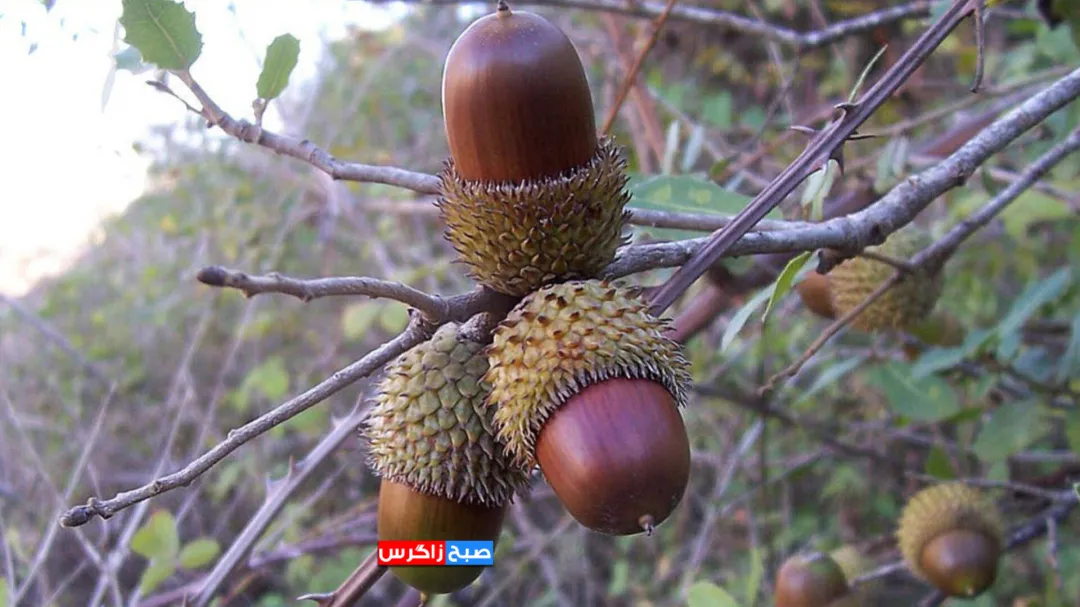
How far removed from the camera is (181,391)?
15.2ft

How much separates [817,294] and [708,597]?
84cm

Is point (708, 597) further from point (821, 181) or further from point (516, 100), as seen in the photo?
point (516, 100)

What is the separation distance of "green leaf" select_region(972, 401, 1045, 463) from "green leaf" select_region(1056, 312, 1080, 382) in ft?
0.41

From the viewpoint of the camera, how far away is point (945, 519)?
2143 mm

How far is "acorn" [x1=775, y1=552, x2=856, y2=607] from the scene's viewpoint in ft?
6.86

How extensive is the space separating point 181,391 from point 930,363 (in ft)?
13.2

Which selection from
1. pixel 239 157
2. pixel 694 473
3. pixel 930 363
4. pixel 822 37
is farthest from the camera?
pixel 239 157

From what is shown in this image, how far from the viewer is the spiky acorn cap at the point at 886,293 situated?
1.86 m

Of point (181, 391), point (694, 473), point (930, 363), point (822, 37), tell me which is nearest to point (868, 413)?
point (694, 473)

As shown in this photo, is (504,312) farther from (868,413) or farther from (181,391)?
(181,391)

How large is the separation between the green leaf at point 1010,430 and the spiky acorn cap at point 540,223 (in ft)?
5.46

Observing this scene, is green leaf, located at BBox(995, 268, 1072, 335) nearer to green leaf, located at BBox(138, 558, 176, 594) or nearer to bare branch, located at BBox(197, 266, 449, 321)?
bare branch, located at BBox(197, 266, 449, 321)

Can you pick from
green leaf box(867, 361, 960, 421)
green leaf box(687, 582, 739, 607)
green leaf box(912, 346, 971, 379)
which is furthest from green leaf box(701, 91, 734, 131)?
green leaf box(687, 582, 739, 607)

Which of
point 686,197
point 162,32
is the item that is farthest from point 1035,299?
point 162,32
